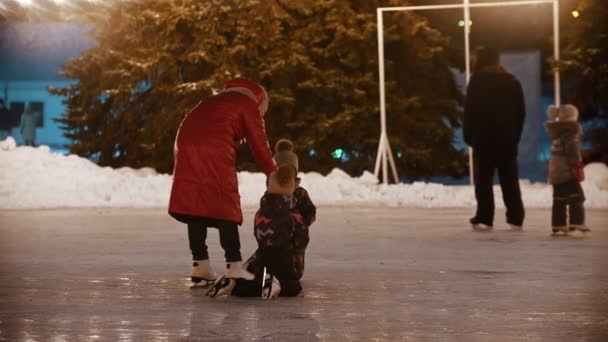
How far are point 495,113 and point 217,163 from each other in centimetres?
632

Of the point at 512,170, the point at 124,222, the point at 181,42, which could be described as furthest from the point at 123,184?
the point at 512,170

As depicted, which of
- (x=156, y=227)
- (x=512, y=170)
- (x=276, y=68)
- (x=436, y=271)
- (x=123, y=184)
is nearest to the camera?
(x=436, y=271)

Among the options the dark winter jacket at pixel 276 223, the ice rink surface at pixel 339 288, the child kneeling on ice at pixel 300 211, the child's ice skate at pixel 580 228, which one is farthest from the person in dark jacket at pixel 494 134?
the dark winter jacket at pixel 276 223

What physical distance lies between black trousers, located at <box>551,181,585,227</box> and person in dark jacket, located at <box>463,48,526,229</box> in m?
0.81

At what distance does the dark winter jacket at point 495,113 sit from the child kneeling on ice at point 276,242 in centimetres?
602

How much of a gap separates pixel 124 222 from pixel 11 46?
40718 millimetres

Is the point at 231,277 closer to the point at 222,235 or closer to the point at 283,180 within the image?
the point at 222,235

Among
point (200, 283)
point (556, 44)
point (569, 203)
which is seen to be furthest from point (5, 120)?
point (200, 283)

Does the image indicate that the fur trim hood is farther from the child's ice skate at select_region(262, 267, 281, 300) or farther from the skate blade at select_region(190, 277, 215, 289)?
the child's ice skate at select_region(262, 267, 281, 300)

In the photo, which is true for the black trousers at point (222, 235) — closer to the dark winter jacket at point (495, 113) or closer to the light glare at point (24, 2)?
the dark winter jacket at point (495, 113)

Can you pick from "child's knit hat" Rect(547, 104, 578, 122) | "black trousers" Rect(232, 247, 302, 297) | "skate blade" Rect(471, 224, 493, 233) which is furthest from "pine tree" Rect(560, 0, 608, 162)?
"black trousers" Rect(232, 247, 302, 297)

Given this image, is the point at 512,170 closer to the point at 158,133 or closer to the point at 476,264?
the point at 476,264

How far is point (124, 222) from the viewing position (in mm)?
16406

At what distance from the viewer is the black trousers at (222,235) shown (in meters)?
8.69
